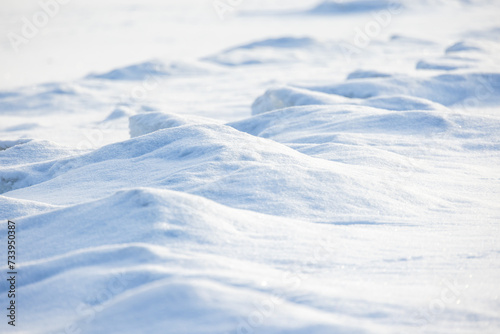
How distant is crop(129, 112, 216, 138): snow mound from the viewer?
4352mm

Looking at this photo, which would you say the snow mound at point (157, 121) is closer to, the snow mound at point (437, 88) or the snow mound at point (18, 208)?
the snow mound at point (18, 208)

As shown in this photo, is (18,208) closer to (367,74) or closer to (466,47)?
(367,74)

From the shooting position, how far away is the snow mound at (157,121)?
4352mm

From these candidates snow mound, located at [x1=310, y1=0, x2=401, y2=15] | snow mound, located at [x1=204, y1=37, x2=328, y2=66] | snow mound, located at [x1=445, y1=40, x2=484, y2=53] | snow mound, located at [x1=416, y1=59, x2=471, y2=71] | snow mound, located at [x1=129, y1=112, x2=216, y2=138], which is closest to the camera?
snow mound, located at [x1=129, y1=112, x2=216, y2=138]

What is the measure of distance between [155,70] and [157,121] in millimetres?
5943

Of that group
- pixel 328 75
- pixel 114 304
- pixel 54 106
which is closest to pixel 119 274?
pixel 114 304

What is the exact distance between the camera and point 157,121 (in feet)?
14.7

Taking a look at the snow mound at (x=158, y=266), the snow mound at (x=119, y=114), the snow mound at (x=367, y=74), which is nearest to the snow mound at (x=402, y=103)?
the snow mound at (x=367, y=74)

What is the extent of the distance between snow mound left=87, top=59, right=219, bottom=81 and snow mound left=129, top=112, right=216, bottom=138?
5.30 meters

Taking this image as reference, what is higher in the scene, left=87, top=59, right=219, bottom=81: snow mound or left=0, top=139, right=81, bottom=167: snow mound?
left=87, top=59, right=219, bottom=81: snow mound

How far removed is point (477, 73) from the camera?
Result: 610cm

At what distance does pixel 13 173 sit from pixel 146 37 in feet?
51.9

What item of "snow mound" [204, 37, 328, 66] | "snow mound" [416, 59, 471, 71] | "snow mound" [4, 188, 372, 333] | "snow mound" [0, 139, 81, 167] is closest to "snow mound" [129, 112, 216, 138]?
"snow mound" [0, 139, 81, 167]

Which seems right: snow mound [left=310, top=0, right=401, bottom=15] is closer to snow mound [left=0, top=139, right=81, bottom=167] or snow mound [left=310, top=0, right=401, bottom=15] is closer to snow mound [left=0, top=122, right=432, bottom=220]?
snow mound [left=0, top=139, right=81, bottom=167]
